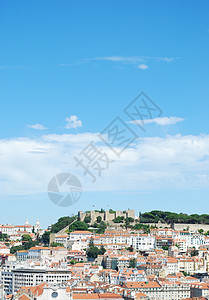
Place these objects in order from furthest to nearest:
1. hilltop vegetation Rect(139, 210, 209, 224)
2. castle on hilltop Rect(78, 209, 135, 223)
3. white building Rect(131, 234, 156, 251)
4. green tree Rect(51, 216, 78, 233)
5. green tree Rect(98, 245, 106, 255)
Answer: hilltop vegetation Rect(139, 210, 209, 224), castle on hilltop Rect(78, 209, 135, 223), green tree Rect(51, 216, 78, 233), white building Rect(131, 234, 156, 251), green tree Rect(98, 245, 106, 255)

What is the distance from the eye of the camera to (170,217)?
52.4m

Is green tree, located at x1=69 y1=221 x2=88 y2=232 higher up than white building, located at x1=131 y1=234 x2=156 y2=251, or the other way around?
green tree, located at x1=69 y1=221 x2=88 y2=232

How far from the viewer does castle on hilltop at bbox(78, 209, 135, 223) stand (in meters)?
51.2

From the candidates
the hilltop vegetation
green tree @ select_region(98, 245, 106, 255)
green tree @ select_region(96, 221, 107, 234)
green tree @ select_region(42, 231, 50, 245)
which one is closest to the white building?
green tree @ select_region(98, 245, 106, 255)

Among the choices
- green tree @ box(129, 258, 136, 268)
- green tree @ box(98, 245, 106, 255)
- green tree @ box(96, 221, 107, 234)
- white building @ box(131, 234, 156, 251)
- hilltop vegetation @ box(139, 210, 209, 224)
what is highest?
hilltop vegetation @ box(139, 210, 209, 224)

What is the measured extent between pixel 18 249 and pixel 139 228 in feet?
32.3

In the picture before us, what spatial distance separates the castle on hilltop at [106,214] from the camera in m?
51.2

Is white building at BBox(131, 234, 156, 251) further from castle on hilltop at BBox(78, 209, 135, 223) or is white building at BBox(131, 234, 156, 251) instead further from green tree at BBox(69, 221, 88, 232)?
castle on hilltop at BBox(78, 209, 135, 223)

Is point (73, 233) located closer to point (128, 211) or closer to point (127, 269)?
point (128, 211)

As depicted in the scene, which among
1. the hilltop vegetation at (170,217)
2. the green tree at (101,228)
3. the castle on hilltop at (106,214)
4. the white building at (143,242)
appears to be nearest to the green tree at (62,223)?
the castle on hilltop at (106,214)

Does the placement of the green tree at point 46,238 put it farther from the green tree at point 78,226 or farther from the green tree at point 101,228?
the green tree at point 101,228

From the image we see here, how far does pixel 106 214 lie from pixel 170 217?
215 inches

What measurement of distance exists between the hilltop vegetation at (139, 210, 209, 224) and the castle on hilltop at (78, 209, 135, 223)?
1241 millimetres

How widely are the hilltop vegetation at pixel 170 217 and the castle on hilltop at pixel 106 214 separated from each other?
1.24m
